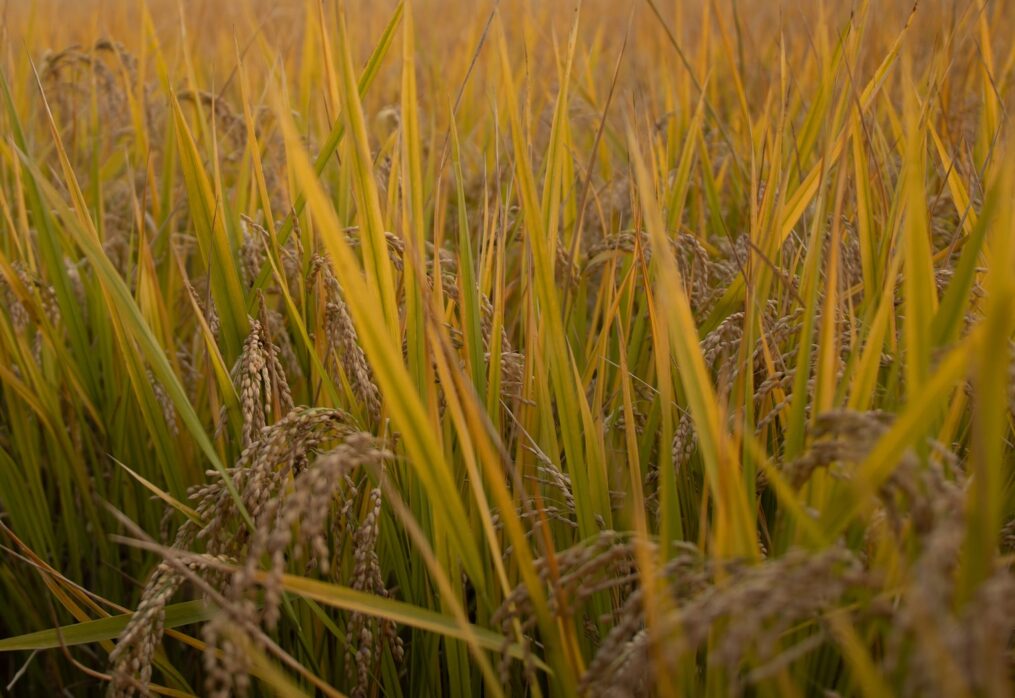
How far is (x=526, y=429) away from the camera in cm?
110

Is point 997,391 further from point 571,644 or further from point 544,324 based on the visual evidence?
point 544,324

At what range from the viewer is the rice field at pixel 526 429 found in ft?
1.94

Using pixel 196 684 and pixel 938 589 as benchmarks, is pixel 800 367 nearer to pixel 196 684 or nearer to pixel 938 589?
pixel 938 589

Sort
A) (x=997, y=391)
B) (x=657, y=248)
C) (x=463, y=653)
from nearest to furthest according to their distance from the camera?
(x=997, y=391), (x=657, y=248), (x=463, y=653)

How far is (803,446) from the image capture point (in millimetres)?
772

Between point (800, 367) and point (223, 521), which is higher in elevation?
point (800, 367)

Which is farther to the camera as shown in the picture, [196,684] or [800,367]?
[196,684]

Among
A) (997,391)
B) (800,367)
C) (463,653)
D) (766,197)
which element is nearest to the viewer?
(997,391)

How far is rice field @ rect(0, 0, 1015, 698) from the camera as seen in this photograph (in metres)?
0.59

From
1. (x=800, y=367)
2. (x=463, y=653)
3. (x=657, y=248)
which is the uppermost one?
(x=657, y=248)

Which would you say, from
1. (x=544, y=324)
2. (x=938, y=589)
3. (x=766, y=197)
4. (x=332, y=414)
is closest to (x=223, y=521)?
(x=332, y=414)

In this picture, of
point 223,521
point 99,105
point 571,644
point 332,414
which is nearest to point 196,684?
point 223,521

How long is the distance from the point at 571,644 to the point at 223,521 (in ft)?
1.24

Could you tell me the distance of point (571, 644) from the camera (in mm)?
738
